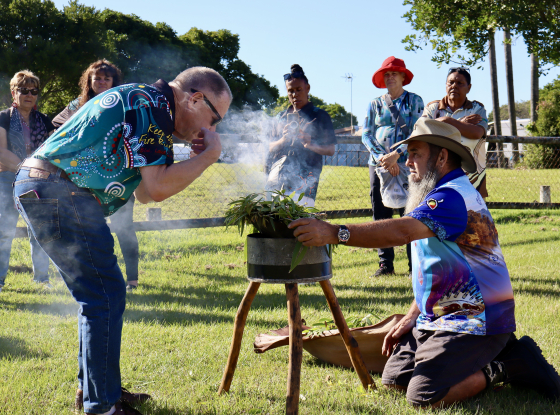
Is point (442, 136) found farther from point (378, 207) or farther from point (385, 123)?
point (378, 207)

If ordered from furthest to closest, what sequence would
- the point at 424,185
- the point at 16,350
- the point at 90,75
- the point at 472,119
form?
the point at 472,119 < the point at 90,75 < the point at 16,350 < the point at 424,185

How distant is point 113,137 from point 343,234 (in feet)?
4.10

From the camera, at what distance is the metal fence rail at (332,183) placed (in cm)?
711

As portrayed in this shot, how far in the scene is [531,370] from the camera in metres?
3.05

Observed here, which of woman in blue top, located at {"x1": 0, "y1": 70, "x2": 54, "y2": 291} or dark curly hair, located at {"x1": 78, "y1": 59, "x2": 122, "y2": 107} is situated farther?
woman in blue top, located at {"x1": 0, "y1": 70, "x2": 54, "y2": 291}

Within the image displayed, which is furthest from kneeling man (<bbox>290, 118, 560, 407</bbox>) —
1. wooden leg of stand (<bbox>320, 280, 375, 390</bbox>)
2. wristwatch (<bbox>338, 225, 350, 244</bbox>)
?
wristwatch (<bbox>338, 225, 350, 244</bbox>)

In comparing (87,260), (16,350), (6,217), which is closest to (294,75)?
(6,217)

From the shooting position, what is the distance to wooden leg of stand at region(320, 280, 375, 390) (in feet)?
10.1

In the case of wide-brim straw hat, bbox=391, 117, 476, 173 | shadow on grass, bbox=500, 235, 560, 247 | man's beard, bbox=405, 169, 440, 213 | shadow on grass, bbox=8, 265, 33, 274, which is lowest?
shadow on grass, bbox=500, 235, 560, 247

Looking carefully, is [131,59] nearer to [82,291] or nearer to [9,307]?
[9,307]

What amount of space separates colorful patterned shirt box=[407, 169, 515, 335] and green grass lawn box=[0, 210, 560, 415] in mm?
502

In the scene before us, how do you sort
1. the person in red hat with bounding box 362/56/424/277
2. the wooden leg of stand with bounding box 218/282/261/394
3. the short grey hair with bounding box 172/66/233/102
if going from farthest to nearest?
the person in red hat with bounding box 362/56/424/277
the wooden leg of stand with bounding box 218/282/261/394
the short grey hair with bounding box 172/66/233/102

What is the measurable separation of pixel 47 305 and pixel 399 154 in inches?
163

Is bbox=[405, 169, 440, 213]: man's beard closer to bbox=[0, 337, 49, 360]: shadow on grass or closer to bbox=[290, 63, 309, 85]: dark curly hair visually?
bbox=[290, 63, 309, 85]: dark curly hair
